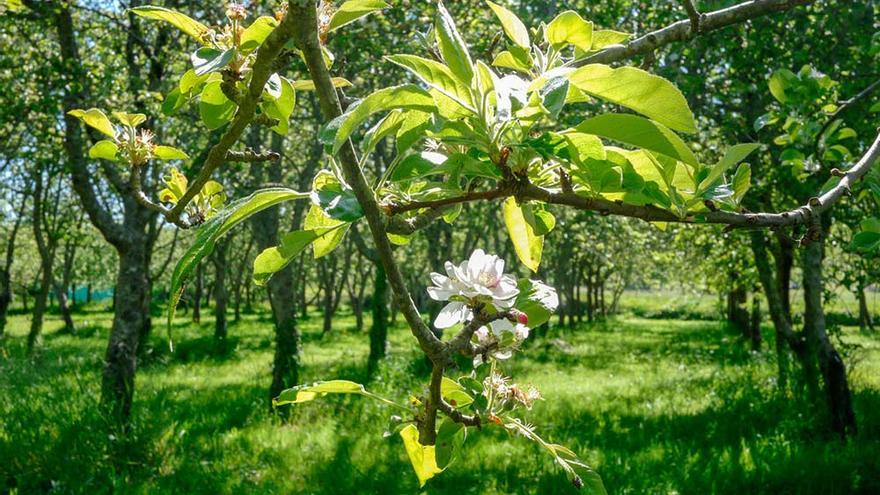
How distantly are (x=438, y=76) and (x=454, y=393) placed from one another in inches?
19.7

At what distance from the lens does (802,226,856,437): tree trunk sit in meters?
6.47

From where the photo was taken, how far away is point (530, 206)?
0.99m

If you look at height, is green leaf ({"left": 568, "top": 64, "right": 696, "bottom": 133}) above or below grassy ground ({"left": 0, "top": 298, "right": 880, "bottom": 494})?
above

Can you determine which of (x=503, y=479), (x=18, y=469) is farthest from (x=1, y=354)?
(x=503, y=479)

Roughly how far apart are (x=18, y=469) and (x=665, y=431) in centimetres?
626

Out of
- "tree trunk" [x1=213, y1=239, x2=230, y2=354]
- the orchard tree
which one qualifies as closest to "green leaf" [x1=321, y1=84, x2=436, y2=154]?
the orchard tree

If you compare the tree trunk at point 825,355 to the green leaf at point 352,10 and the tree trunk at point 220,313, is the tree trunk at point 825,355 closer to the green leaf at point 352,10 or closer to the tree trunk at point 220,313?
the green leaf at point 352,10

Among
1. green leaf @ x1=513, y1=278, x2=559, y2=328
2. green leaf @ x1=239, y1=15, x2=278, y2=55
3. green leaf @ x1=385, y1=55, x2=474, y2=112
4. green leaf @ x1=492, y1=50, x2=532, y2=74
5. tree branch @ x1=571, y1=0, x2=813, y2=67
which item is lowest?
green leaf @ x1=513, y1=278, x2=559, y2=328

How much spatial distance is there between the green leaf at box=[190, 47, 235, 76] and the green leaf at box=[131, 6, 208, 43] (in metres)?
0.06

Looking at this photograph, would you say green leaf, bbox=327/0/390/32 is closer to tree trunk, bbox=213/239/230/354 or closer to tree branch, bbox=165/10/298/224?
tree branch, bbox=165/10/298/224

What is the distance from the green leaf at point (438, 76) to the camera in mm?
731

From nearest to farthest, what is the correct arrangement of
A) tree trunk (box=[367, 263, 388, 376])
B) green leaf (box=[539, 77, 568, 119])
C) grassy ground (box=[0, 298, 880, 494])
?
green leaf (box=[539, 77, 568, 119]) → grassy ground (box=[0, 298, 880, 494]) → tree trunk (box=[367, 263, 388, 376])

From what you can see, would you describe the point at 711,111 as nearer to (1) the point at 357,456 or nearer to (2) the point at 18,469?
(1) the point at 357,456

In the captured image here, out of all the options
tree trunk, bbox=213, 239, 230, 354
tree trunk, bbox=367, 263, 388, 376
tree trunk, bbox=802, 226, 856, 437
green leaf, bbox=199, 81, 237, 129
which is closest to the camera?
green leaf, bbox=199, 81, 237, 129
